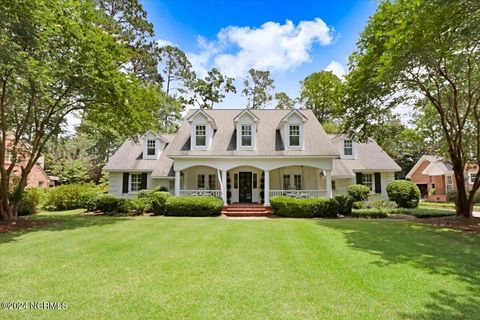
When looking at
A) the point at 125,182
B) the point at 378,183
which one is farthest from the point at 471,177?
the point at 125,182

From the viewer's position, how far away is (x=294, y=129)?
18406mm

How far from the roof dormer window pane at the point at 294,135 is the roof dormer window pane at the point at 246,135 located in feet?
8.92

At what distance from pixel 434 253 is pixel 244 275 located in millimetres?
5426

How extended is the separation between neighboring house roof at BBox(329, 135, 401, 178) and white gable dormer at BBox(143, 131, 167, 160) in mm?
13946

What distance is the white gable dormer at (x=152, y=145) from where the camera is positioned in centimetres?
2225

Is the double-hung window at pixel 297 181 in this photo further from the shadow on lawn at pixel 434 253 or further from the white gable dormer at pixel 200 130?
the shadow on lawn at pixel 434 253

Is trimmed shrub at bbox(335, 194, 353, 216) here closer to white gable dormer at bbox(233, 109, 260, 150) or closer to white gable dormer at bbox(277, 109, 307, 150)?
white gable dormer at bbox(277, 109, 307, 150)

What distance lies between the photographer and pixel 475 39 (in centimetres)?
970

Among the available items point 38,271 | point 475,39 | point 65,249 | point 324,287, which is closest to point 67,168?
point 65,249

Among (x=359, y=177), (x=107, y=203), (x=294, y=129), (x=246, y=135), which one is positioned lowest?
(x=107, y=203)

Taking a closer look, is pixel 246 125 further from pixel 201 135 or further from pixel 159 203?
pixel 159 203

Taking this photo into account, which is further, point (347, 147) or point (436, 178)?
point (436, 178)

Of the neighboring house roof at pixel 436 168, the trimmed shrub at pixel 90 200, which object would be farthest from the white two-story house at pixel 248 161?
the neighboring house roof at pixel 436 168

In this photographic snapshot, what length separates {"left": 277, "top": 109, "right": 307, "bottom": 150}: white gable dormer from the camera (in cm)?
1820
